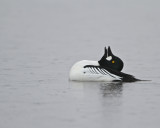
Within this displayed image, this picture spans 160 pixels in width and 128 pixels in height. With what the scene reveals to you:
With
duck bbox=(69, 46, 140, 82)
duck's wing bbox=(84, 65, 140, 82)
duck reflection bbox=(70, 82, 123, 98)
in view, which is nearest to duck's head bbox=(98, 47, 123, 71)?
duck bbox=(69, 46, 140, 82)

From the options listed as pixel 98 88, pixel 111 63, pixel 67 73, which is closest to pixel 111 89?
pixel 98 88

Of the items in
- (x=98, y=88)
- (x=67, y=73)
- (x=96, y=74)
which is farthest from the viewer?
(x=67, y=73)

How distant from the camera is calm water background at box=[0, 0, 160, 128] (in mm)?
10086

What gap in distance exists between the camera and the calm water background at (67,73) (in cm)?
1009

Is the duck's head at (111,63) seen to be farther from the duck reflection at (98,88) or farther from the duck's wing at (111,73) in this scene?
the duck reflection at (98,88)

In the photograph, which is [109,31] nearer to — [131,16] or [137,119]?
[131,16]

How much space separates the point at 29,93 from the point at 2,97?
→ 0.70 metres

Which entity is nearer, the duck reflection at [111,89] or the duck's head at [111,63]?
the duck reflection at [111,89]

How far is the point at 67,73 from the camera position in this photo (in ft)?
50.0

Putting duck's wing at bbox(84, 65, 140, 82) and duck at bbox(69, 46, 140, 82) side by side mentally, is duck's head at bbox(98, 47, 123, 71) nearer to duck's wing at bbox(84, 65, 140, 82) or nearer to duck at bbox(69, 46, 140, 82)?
duck at bbox(69, 46, 140, 82)

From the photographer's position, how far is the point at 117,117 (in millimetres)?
10078

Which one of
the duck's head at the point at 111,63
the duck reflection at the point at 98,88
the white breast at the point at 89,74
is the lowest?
the duck reflection at the point at 98,88

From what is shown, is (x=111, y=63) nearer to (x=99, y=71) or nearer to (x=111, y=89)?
(x=99, y=71)

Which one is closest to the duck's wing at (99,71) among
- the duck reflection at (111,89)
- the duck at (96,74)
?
the duck at (96,74)
